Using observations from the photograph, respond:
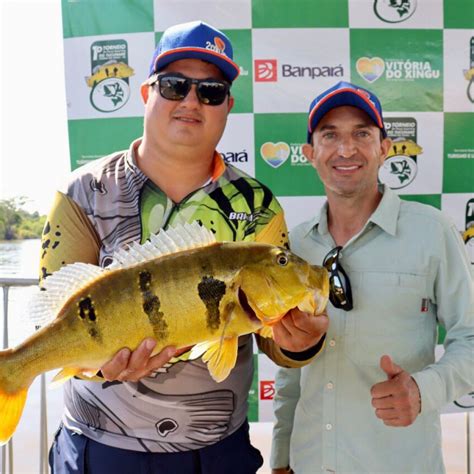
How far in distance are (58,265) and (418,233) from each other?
1209 millimetres

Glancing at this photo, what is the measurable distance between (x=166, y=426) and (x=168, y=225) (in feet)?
2.06

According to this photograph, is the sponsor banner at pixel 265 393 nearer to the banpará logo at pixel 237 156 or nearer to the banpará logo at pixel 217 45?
the banpará logo at pixel 237 156

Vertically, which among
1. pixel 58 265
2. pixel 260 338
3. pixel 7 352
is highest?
pixel 58 265

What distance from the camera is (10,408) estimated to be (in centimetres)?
136

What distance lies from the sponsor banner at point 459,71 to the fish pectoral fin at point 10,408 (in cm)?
293

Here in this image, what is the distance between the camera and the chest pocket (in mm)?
1818

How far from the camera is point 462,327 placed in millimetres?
1794

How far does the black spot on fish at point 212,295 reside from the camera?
133 cm

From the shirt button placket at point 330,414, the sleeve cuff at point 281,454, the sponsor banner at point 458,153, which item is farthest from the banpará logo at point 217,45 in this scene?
the sponsor banner at point 458,153

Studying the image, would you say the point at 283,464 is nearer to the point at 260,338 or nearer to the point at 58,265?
the point at 260,338

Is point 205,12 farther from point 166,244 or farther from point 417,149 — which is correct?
point 166,244

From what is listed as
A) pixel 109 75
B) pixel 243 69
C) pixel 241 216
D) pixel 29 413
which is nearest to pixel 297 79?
pixel 243 69

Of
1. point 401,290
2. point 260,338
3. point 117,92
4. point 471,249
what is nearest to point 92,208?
point 260,338

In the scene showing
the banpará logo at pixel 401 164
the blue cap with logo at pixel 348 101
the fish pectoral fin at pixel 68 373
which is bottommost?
the fish pectoral fin at pixel 68 373
